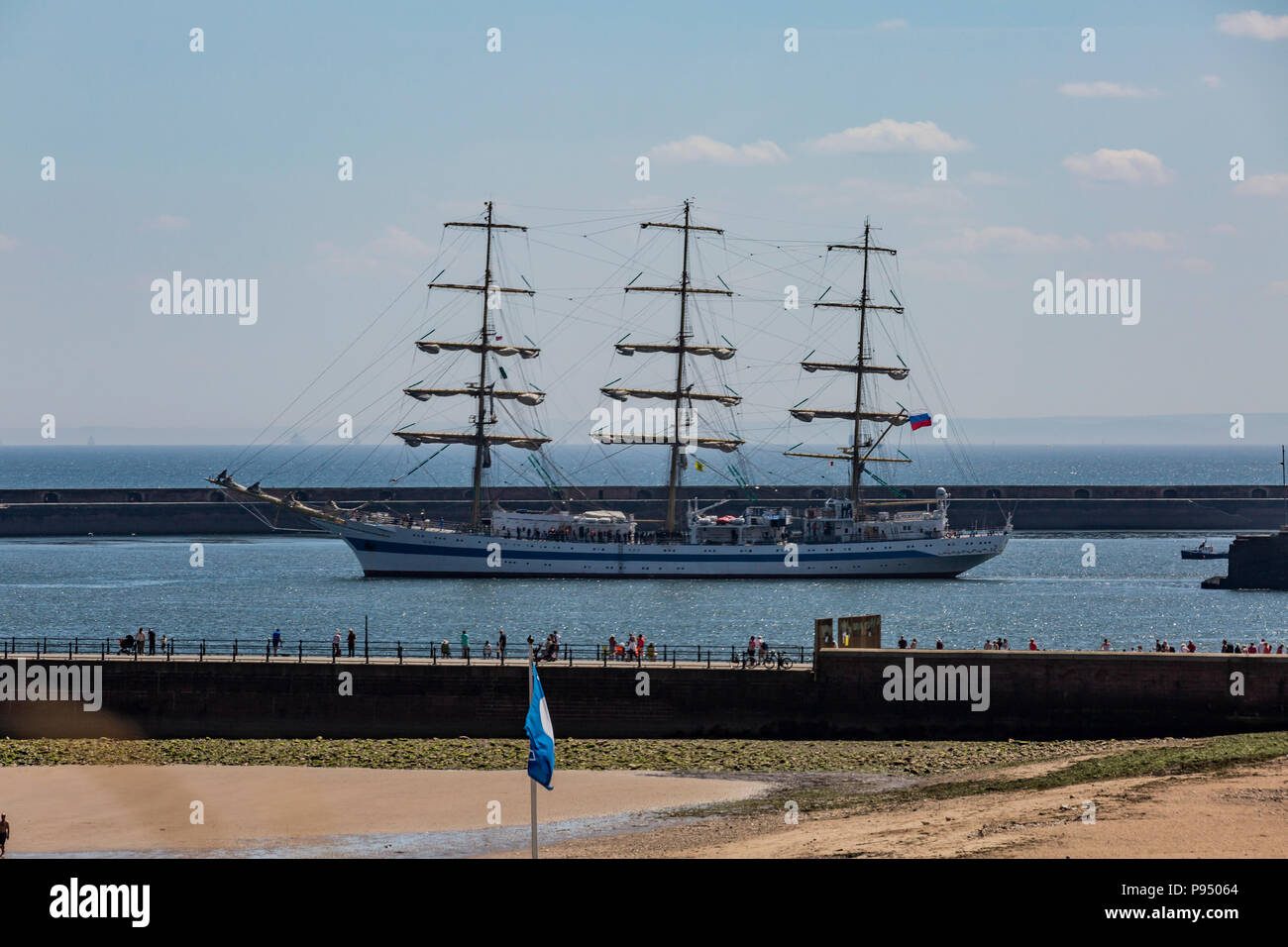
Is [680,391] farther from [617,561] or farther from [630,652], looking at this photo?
[630,652]

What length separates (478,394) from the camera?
95688mm

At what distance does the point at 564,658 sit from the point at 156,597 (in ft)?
123

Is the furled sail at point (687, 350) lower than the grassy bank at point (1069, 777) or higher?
higher

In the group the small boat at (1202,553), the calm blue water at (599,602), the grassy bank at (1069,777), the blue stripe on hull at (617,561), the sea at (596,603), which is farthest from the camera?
the small boat at (1202,553)

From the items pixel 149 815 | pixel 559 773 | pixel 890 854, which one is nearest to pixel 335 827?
pixel 149 815

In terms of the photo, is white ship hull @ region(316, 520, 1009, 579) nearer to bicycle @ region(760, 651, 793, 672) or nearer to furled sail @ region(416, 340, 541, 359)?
furled sail @ region(416, 340, 541, 359)

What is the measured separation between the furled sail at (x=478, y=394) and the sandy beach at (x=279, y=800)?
201 ft

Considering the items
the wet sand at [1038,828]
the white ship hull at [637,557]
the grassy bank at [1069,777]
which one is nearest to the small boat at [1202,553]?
the white ship hull at [637,557]

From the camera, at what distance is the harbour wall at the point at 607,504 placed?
11550 cm

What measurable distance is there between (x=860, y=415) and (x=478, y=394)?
22453 mm

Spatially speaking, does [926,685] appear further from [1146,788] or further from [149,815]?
[149,815]

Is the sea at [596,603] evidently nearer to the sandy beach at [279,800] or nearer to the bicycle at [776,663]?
the bicycle at [776,663]

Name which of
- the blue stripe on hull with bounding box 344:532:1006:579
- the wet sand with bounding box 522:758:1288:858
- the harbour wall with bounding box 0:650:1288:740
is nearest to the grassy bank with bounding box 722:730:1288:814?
the wet sand with bounding box 522:758:1288:858

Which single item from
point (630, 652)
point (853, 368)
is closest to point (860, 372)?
point (853, 368)
